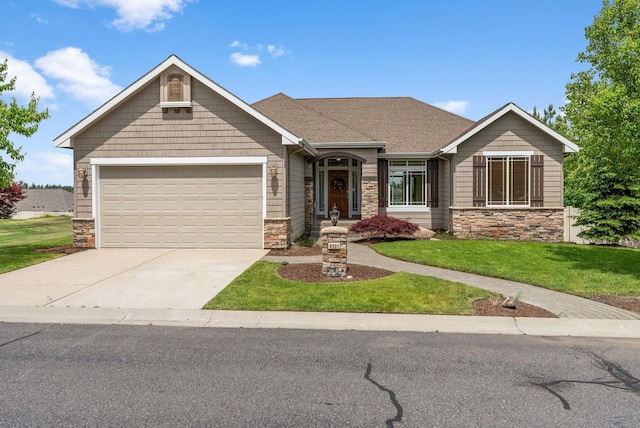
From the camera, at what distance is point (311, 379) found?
15.7 feet

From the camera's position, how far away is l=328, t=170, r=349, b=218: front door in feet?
67.6

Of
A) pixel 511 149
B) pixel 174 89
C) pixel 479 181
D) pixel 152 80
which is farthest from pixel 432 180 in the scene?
pixel 152 80

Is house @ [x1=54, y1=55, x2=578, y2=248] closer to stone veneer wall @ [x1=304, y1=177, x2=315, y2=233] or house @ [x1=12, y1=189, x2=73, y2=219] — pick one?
stone veneer wall @ [x1=304, y1=177, x2=315, y2=233]

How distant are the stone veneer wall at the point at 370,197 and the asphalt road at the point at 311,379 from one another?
12562 mm

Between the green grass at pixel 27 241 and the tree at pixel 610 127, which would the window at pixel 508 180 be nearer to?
the tree at pixel 610 127

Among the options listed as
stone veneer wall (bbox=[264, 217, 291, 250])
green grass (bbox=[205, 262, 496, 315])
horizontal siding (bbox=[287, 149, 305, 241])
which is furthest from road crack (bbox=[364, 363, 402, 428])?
horizontal siding (bbox=[287, 149, 305, 241])

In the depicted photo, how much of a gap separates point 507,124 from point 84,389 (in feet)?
57.2

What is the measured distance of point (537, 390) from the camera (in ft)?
15.0

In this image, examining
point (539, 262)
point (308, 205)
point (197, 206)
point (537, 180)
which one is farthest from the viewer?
point (308, 205)

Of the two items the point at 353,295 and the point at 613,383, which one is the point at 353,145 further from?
the point at 613,383

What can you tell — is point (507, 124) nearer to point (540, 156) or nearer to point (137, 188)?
point (540, 156)

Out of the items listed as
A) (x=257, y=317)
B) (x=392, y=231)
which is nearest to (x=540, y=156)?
(x=392, y=231)

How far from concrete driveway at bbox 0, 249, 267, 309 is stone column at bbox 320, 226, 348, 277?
86.6 inches

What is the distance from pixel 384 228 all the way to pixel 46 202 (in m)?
71.2
